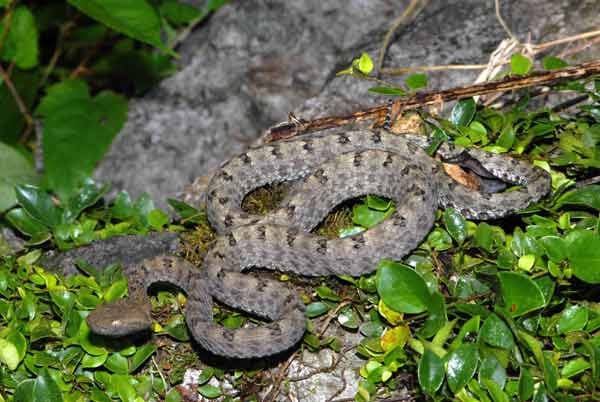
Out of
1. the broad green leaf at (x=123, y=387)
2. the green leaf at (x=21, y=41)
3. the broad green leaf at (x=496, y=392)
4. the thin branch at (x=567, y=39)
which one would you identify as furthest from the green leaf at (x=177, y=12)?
the broad green leaf at (x=496, y=392)

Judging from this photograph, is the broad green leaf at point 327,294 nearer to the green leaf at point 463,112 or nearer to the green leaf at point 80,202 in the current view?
the green leaf at point 463,112

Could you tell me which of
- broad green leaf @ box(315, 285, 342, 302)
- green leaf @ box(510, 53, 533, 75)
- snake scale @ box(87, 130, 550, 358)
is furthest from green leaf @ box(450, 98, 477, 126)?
broad green leaf @ box(315, 285, 342, 302)

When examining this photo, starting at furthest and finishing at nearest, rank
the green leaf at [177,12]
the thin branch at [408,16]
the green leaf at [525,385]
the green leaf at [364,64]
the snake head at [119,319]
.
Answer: the green leaf at [177,12], the thin branch at [408,16], the green leaf at [364,64], the snake head at [119,319], the green leaf at [525,385]

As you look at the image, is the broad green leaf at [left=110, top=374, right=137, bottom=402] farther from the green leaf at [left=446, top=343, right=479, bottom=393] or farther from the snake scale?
the green leaf at [left=446, top=343, right=479, bottom=393]

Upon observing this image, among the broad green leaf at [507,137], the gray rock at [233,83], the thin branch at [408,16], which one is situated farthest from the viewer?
the gray rock at [233,83]

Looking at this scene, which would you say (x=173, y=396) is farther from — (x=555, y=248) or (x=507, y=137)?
(x=507, y=137)

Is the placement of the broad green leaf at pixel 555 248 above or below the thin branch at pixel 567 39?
below

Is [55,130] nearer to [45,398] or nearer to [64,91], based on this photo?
[64,91]
